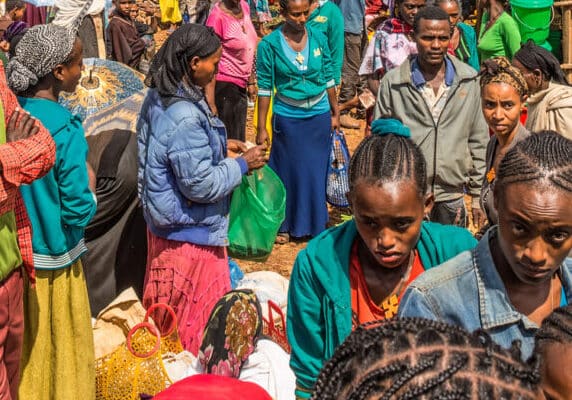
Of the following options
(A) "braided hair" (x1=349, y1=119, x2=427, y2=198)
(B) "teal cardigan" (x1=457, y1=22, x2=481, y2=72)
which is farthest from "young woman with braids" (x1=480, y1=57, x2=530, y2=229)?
(B) "teal cardigan" (x1=457, y1=22, x2=481, y2=72)

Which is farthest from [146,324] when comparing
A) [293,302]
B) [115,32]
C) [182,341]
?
[115,32]

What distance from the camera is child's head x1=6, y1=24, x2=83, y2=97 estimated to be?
13.4 feet

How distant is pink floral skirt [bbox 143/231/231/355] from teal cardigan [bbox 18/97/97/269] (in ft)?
2.54

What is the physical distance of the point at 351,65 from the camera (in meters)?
11.9

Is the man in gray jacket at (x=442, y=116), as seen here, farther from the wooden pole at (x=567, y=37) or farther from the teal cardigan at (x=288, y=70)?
the wooden pole at (x=567, y=37)

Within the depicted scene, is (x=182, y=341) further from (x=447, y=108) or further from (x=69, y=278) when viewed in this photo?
(x=447, y=108)

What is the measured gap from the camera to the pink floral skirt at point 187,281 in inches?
190

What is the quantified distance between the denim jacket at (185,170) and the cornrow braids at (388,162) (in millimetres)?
1752

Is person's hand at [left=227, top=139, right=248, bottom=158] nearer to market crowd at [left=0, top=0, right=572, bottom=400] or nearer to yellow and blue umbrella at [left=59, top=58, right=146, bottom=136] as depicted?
market crowd at [left=0, top=0, right=572, bottom=400]

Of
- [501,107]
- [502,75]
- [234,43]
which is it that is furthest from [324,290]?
[234,43]

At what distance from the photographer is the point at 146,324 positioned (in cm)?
423

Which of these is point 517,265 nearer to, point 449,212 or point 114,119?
point 449,212

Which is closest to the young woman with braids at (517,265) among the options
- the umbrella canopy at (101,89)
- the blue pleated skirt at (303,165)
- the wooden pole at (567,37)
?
the umbrella canopy at (101,89)

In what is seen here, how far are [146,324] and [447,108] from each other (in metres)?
2.10
